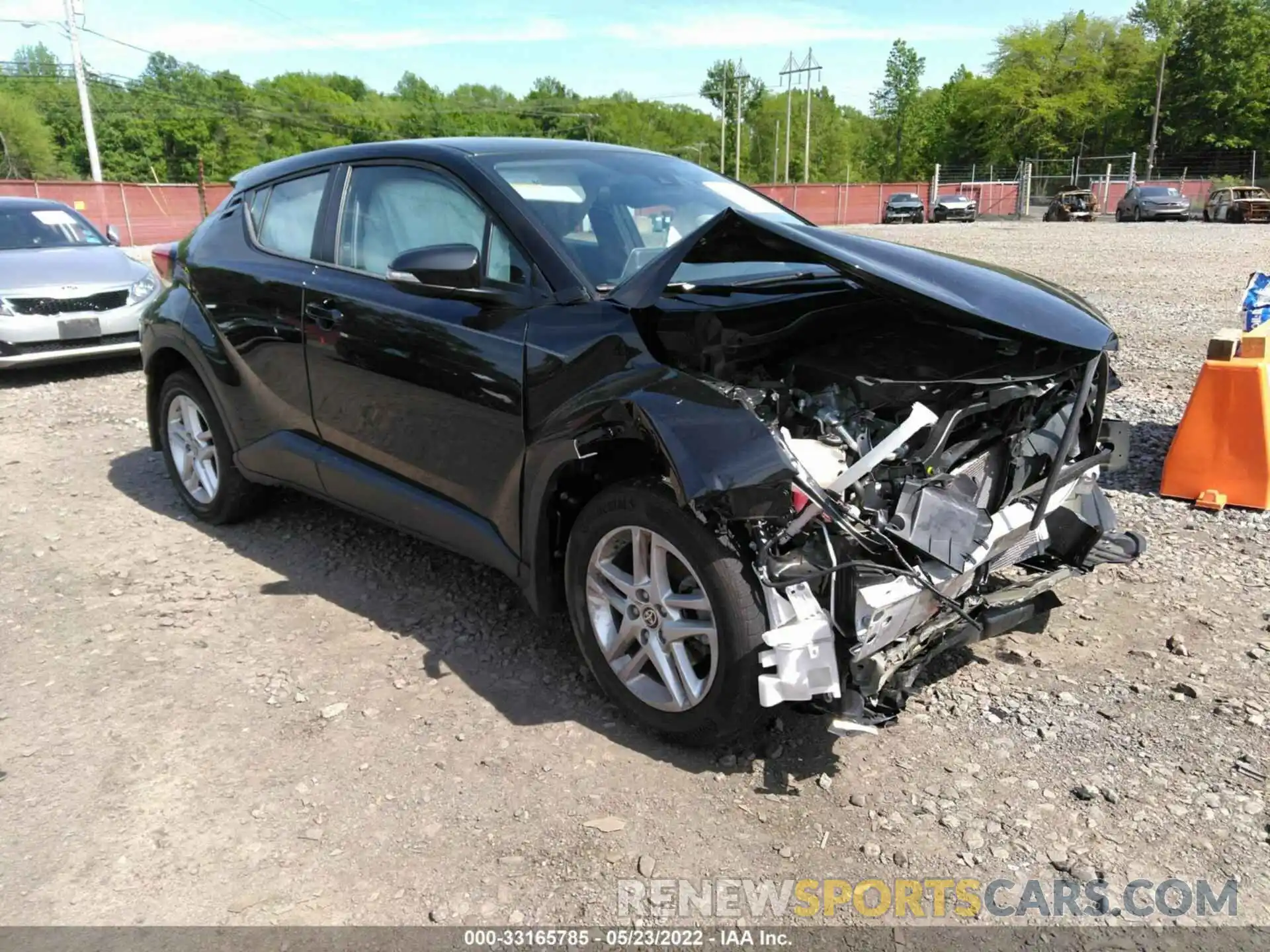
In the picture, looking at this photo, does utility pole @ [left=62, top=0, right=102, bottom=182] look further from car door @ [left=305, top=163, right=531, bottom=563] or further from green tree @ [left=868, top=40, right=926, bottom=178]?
green tree @ [left=868, top=40, right=926, bottom=178]

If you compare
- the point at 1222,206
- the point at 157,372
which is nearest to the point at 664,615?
the point at 157,372

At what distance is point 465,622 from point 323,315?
4.54ft

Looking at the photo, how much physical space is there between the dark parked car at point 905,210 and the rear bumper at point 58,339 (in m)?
40.9

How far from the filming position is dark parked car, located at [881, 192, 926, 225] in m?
44.6

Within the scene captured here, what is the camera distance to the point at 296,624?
156 inches

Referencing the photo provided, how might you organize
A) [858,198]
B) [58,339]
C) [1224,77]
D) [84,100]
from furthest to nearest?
[1224,77] → [858,198] → [84,100] → [58,339]

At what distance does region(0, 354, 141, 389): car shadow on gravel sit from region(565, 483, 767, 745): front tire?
305 inches

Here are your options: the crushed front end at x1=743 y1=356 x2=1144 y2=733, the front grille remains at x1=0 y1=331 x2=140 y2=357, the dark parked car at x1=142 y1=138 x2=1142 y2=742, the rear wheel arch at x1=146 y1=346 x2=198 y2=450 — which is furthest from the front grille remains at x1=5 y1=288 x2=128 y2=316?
the crushed front end at x1=743 y1=356 x2=1144 y2=733

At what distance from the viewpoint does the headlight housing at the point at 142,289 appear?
29.9ft

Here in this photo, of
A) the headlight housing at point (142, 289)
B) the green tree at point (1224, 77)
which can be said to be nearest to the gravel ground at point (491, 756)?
the headlight housing at point (142, 289)

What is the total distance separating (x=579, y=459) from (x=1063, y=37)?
8442 cm

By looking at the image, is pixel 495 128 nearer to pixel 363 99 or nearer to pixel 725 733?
pixel 363 99

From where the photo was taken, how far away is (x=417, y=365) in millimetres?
3498

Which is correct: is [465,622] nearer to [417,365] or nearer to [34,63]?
[417,365]
